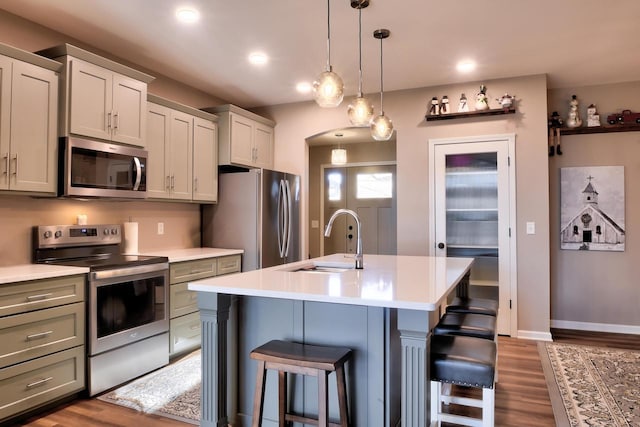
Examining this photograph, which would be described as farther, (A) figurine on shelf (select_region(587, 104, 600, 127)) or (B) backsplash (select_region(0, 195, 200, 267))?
(A) figurine on shelf (select_region(587, 104, 600, 127))

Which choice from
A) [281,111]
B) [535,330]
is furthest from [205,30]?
[535,330]

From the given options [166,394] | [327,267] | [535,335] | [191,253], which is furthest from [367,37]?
[535,335]

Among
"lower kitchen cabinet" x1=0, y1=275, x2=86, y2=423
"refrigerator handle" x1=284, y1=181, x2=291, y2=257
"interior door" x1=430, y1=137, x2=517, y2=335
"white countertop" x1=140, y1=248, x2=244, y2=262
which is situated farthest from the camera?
"refrigerator handle" x1=284, y1=181, x2=291, y2=257

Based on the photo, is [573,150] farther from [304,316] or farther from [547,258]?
[304,316]

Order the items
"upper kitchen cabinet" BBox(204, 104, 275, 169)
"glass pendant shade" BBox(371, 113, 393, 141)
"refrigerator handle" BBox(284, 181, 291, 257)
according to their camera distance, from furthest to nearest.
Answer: "refrigerator handle" BBox(284, 181, 291, 257), "upper kitchen cabinet" BBox(204, 104, 275, 169), "glass pendant shade" BBox(371, 113, 393, 141)

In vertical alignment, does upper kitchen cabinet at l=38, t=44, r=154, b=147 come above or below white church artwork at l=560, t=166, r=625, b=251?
→ above

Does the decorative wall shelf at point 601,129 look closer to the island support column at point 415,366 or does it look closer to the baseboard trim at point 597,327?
the baseboard trim at point 597,327

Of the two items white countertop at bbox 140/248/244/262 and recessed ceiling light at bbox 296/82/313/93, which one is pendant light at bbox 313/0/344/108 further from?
recessed ceiling light at bbox 296/82/313/93

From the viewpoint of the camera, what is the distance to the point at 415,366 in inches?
65.5

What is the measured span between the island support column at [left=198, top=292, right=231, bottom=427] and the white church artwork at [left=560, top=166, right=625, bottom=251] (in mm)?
4021

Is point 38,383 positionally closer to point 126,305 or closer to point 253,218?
point 126,305

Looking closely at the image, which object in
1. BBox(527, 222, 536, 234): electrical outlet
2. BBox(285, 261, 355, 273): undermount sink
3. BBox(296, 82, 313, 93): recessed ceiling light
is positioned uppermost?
BBox(296, 82, 313, 93): recessed ceiling light

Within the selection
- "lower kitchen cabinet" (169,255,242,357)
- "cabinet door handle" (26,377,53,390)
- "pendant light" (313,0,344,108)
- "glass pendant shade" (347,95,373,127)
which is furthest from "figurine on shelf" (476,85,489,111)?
"cabinet door handle" (26,377,53,390)

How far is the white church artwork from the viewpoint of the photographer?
4391mm
